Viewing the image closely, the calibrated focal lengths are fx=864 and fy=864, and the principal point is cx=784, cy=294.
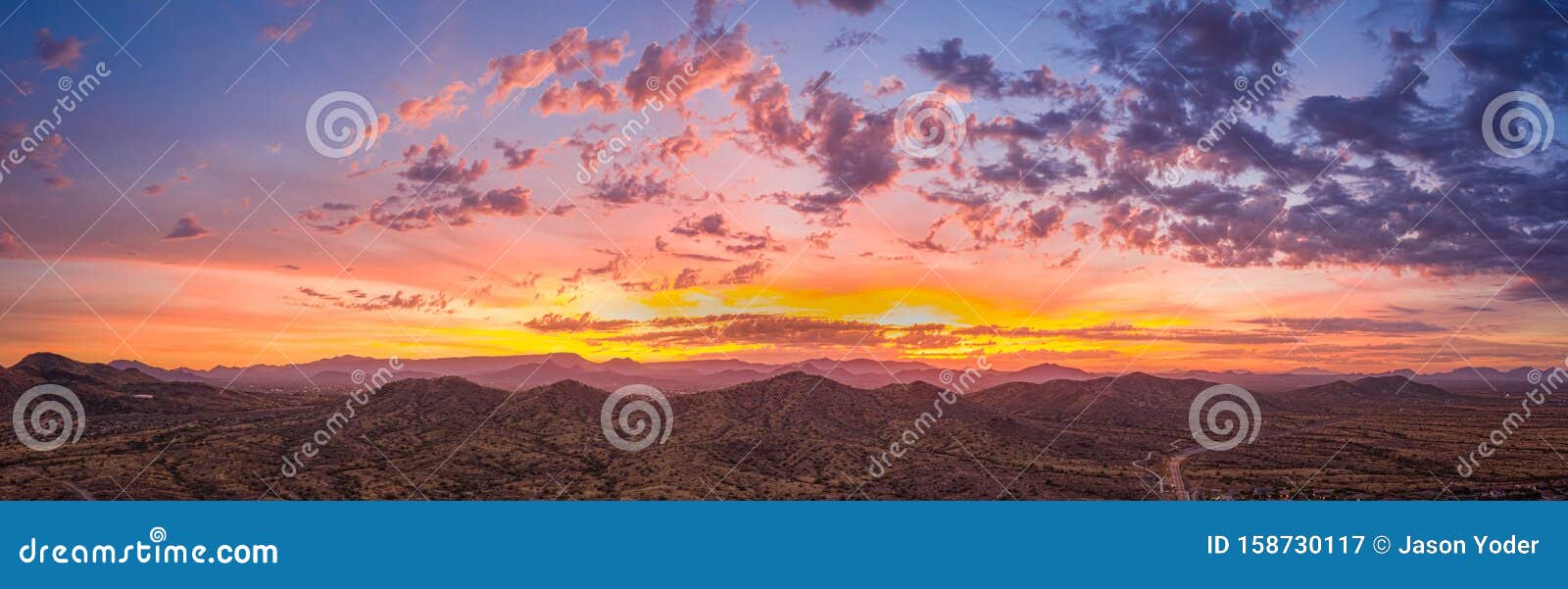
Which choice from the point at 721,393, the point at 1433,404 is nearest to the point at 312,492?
the point at 721,393

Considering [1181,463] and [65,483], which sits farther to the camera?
[1181,463]

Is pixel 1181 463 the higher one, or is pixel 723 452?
pixel 723 452

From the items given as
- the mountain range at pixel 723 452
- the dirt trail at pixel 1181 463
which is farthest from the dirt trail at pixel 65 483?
the dirt trail at pixel 1181 463

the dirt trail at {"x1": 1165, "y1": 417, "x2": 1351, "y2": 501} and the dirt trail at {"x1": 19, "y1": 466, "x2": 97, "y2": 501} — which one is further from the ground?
the dirt trail at {"x1": 19, "y1": 466, "x2": 97, "y2": 501}

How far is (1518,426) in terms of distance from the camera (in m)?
138

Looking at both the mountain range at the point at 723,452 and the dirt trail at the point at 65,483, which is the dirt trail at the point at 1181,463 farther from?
the dirt trail at the point at 65,483

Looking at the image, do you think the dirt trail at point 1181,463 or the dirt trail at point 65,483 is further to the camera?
the dirt trail at point 1181,463

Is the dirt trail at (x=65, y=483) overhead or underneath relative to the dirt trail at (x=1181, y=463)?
overhead

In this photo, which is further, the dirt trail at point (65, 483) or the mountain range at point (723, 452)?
the mountain range at point (723, 452)

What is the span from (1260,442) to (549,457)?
96.4 meters

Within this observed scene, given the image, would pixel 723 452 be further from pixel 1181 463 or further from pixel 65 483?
pixel 65 483

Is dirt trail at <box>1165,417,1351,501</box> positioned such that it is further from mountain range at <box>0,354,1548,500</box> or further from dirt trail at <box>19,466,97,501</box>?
dirt trail at <box>19,466,97,501</box>

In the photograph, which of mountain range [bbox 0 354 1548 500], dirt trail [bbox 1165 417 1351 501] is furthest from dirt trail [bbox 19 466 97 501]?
dirt trail [bbox 1165 417 1351 501]

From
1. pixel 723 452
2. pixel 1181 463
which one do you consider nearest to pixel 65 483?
pixel 723 452
